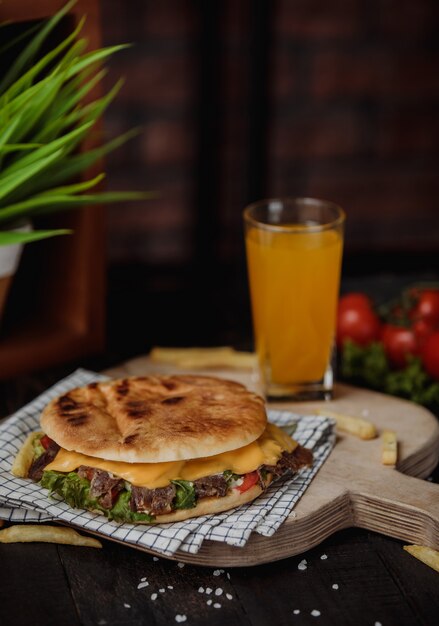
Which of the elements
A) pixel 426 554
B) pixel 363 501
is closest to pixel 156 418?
pixel 363 501

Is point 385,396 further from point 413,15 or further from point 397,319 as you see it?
point 413,15

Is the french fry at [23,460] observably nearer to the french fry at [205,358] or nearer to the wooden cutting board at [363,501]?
the wooden cutting board at [363,501]

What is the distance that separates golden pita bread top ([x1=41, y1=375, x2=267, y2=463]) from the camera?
1720mm

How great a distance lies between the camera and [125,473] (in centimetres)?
172

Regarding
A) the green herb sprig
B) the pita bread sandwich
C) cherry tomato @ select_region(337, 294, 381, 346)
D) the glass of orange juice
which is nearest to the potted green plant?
the green herb sprig

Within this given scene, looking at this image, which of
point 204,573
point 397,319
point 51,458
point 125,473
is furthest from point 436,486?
point 397,319

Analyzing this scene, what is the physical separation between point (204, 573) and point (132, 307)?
148 cm

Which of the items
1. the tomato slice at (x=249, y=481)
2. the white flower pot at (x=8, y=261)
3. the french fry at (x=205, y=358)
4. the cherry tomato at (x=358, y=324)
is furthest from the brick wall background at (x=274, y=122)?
the tomato slice at (x=249, y=481)

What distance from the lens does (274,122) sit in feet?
12.2

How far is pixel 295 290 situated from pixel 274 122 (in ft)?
5.22

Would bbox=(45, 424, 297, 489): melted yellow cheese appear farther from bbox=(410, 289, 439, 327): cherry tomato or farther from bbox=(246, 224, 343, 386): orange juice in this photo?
bbox=(410, 289, 439, 327): cherry tomato

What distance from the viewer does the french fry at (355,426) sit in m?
2.06

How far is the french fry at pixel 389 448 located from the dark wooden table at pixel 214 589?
174 mm

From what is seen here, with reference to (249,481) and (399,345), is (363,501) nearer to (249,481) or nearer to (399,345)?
(249,481)
